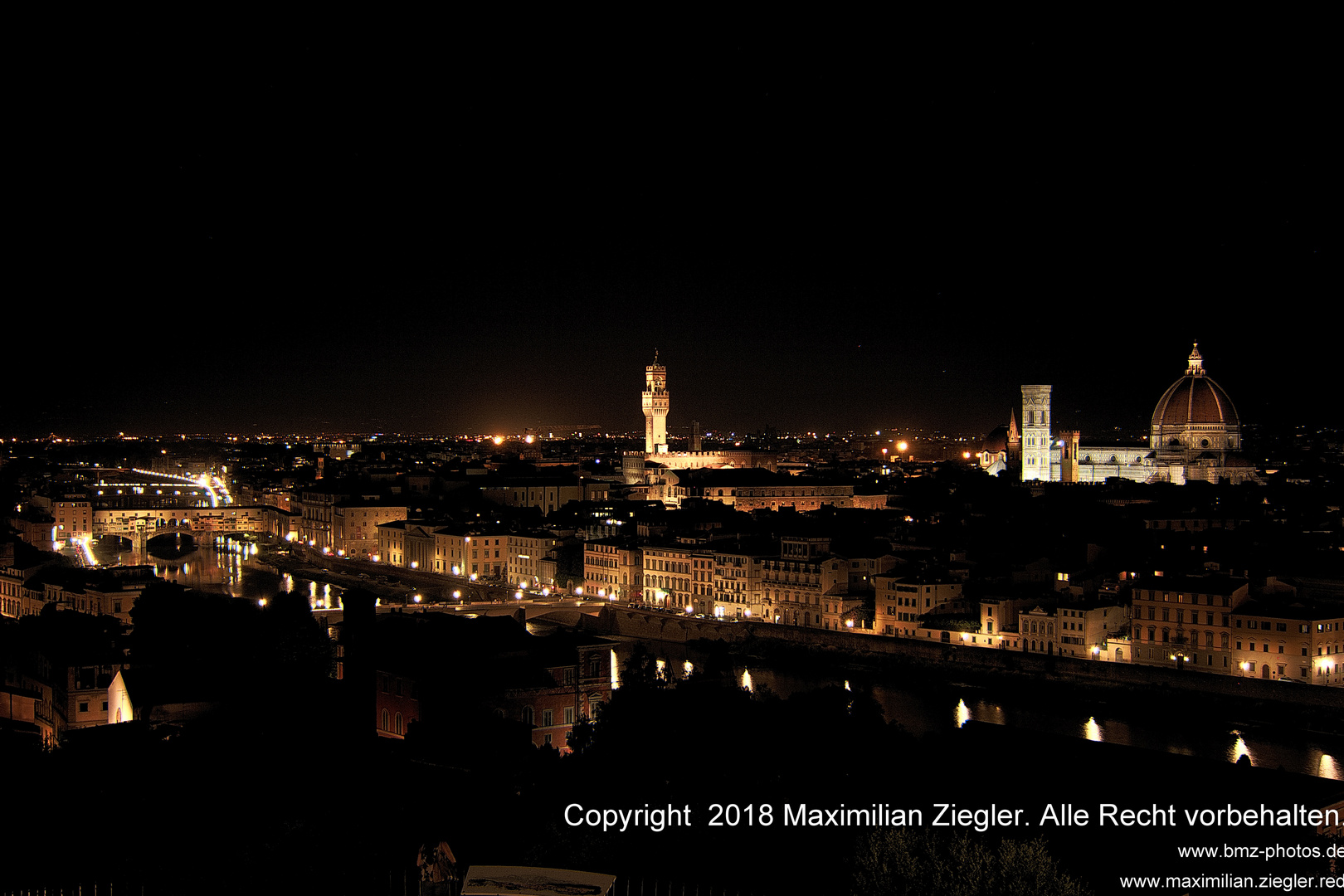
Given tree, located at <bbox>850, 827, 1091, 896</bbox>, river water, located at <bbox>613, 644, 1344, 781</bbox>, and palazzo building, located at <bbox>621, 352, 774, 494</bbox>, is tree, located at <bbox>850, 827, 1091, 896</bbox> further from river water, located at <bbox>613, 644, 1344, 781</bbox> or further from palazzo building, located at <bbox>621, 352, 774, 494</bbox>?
palazzo building, located at <bbox>621, 352, 774, 494</bbox>

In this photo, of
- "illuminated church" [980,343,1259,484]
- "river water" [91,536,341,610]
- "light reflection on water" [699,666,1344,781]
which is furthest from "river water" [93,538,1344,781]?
"illuminated church" [980,343,1259,484]

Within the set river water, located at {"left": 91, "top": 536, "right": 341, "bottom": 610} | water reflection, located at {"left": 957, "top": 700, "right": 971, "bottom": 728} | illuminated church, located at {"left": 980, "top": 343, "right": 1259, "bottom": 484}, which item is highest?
illuminated church, located at {"left": 980, "top": 343, "right": 1259, "bottom": 484}

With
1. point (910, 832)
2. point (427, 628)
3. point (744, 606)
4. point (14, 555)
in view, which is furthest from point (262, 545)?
point (910, 832)

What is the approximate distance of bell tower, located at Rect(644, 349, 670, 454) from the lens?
41.0 m

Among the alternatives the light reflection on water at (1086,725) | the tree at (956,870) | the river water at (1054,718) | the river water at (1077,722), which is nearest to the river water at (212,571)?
the river water at (1054,718)

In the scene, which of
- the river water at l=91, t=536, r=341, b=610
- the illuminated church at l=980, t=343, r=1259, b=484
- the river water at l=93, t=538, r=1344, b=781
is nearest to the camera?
the river water at l=93, t=538, r=1344, b=781

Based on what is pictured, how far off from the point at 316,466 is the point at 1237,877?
4510 cm

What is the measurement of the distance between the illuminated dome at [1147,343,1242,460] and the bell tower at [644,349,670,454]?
48.7ft

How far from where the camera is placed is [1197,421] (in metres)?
30.4

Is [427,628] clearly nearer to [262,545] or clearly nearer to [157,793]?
[157,793]

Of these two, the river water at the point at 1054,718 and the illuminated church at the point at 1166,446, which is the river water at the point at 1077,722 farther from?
the illuminated church at the point at 1166,446

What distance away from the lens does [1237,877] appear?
5.59m

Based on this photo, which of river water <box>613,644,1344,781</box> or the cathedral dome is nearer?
river water <box>613,644,1344,781</box>

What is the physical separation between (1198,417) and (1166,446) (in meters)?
0.92
